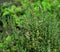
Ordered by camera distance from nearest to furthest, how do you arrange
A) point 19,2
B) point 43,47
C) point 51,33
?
point 43,47 < point 51,33 < point 19,2

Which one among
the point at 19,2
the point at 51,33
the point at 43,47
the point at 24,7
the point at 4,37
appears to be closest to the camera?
the point at 43,47

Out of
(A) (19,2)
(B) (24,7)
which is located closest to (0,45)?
(B) (24,7)

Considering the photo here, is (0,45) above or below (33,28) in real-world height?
below

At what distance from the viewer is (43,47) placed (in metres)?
2.82

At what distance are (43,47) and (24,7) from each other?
59.2 inches

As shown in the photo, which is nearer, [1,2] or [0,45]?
[0,45]

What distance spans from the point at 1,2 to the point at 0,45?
5.25ft

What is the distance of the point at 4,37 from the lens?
358 centimetres

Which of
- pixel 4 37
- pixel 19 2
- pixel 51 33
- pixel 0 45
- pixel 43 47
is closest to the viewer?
pixel 43 47

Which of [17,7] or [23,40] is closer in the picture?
[23,40]

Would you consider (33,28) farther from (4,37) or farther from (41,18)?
(4,37)

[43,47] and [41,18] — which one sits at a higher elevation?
[41,18]

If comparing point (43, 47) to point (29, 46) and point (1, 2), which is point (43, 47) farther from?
point (1, 2)

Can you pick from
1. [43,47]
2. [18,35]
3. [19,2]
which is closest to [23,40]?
[18,35]
